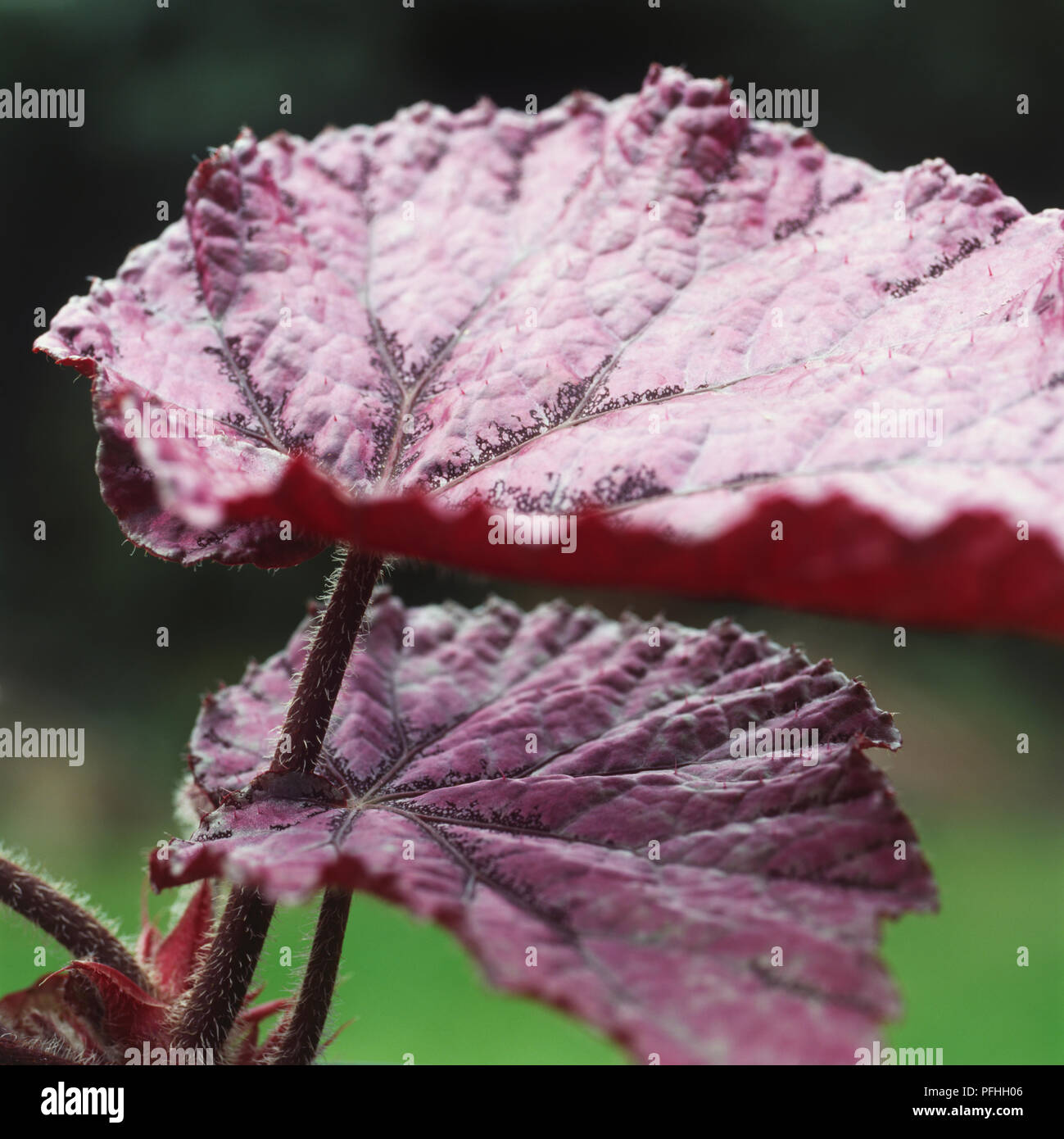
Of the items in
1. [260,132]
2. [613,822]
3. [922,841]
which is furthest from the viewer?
[260,132]

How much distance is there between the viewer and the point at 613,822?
1.65ft

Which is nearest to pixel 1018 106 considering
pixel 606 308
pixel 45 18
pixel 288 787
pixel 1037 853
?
pixel 1037 853

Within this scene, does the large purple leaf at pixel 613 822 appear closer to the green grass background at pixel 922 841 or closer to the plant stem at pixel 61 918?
the plant stem at pixel 61 918

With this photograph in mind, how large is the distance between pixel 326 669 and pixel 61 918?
19cm

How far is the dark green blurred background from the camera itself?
231 centimetres

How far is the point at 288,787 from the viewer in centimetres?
52

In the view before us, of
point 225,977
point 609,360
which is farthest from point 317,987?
point 609,360

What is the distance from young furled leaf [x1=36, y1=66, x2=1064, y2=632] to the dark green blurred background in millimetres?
1505

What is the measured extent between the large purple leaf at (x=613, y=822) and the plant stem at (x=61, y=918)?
Answer: 9 centimetres

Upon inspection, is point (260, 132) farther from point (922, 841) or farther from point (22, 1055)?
point (22, 1055)

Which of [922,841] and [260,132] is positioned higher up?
[260,132]

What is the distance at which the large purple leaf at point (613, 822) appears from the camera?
36cm
